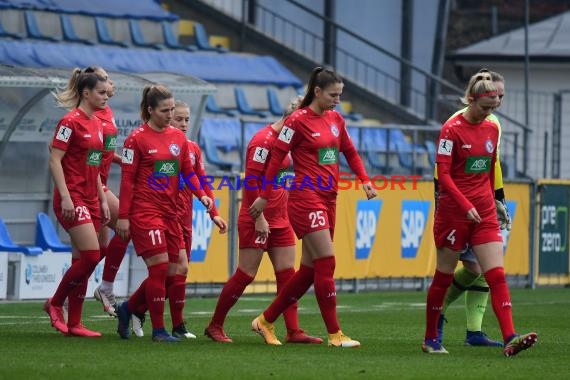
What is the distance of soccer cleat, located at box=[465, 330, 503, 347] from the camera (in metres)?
13.3

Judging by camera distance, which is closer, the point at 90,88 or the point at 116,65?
the point at 90,88

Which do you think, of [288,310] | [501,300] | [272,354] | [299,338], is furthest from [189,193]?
[501,300]

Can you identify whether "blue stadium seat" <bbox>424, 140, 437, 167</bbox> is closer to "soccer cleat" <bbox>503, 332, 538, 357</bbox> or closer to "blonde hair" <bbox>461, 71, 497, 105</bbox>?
"blonde hair" <bbox>461, 71, 497, 105</bbox>

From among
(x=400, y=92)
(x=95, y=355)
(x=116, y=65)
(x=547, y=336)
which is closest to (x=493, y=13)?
(x=400, y=92)

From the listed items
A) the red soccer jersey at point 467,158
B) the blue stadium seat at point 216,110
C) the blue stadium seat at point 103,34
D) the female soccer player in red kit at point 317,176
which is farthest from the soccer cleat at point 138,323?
Answer: the blue stadium seat at point 103,34

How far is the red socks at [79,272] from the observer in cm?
1315

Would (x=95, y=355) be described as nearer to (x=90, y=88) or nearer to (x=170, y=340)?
(x=170, y=340)

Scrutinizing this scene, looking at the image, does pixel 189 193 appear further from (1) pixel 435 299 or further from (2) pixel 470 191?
(2) pixel 470 191

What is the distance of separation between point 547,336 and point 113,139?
4.31m

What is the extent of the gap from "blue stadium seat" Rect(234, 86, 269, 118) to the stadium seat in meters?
1.56

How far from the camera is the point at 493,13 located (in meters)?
38.6

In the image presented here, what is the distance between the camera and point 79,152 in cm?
1320

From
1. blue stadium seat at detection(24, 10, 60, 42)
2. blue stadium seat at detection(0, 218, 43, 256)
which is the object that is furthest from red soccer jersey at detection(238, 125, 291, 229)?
blue stadium seat at detection(24, 10, 60, 42)

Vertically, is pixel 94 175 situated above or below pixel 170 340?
above
